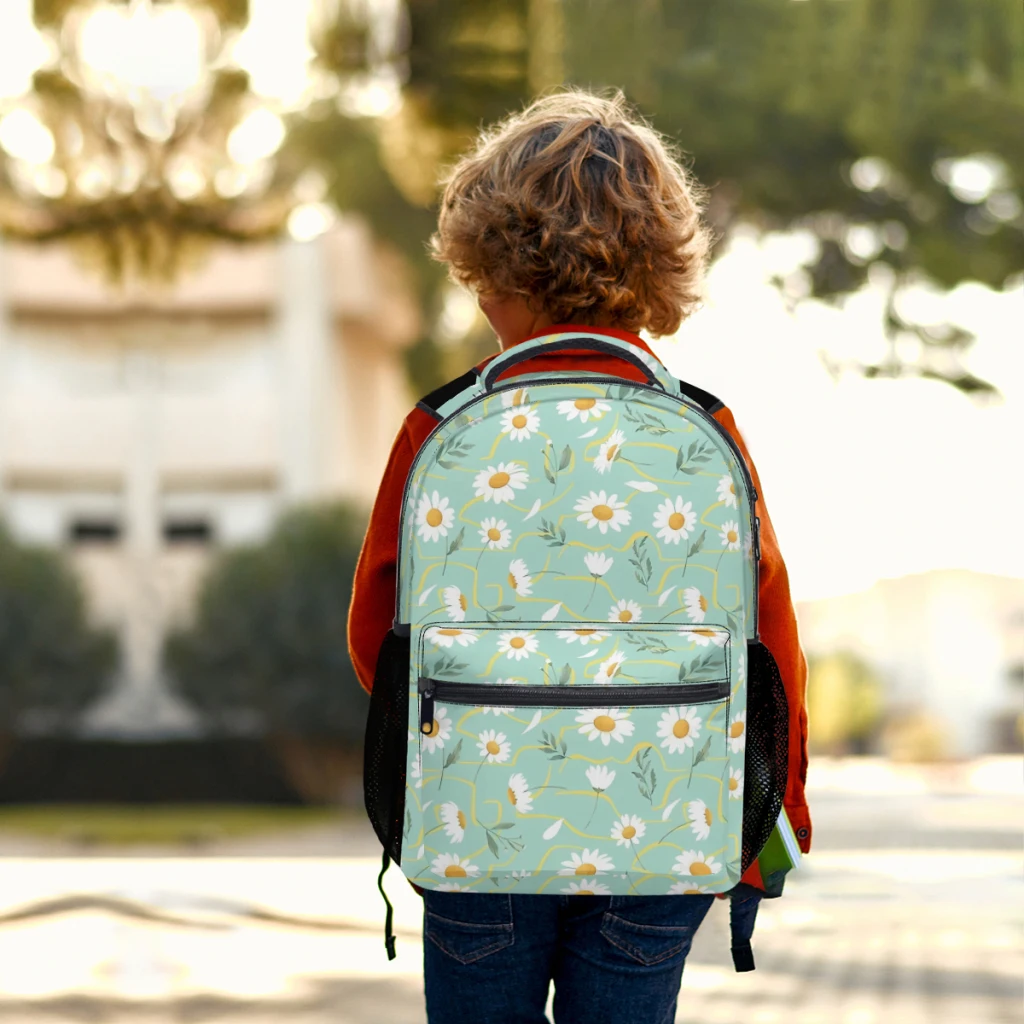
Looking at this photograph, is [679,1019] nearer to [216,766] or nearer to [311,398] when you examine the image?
[216,766]

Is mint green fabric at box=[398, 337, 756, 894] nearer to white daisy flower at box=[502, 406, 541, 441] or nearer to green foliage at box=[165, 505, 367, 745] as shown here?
white daisy flower at box=[502, 406, 541, 441]

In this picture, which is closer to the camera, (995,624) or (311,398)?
(311,398)

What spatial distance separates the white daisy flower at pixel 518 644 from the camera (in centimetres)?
178

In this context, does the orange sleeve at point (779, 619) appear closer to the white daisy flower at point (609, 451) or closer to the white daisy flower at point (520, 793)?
the white daisy flower at point (609, 451)

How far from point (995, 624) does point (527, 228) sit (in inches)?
1749

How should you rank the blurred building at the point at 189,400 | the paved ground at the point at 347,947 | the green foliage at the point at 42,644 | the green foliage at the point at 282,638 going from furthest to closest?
the blurred building at the point at 189,400 < the green foliage at the point at 42,644 < the green foliage at the point at 282,638 < the paved ground at the point at 347,947

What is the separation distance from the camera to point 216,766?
69.9 ft

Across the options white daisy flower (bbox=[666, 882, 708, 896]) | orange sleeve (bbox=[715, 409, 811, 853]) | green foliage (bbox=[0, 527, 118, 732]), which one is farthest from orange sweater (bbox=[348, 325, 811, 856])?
green foliage (bbox=[0, 527, 118, 732])

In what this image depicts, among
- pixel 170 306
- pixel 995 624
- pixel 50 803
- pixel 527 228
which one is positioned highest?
pixel 527 228

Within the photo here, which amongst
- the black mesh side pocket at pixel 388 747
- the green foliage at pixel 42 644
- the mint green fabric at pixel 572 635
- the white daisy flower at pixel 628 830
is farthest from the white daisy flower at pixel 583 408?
the green foliage at pixel 42 644

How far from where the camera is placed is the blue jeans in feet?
6.04

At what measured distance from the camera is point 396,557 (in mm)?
1860

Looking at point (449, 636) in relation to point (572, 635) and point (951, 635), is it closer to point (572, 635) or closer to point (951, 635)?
point (572, 635)

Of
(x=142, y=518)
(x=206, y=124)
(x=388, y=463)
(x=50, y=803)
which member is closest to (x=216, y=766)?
(x=50, y=803)
